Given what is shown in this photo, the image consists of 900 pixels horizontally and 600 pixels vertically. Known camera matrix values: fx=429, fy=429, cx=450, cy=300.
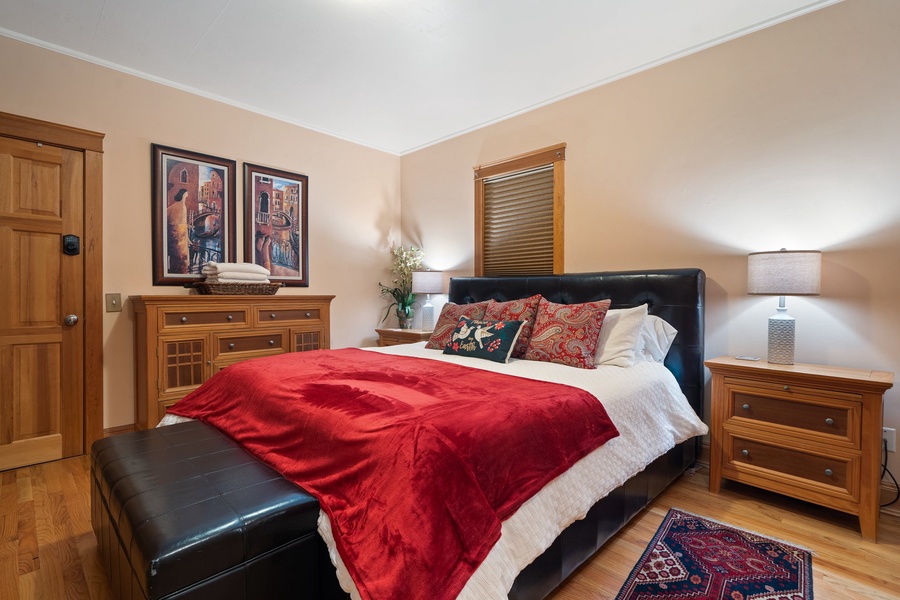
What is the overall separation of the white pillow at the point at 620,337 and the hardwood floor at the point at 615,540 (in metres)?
0.78

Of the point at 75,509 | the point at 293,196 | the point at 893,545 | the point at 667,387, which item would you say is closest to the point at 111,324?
the point at 75,509

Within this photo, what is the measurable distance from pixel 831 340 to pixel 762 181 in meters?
0.97

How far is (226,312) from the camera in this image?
3277 mm

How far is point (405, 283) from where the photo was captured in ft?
15.3

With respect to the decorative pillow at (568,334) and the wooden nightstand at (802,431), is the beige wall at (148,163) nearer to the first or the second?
the decorative pillow at (568,334)

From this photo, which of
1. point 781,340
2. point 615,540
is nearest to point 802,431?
point 781,340

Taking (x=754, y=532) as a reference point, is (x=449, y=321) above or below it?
above

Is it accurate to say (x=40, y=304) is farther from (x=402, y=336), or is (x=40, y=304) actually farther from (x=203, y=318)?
(x=402, y=336)

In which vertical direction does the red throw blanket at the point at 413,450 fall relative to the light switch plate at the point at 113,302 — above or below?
below

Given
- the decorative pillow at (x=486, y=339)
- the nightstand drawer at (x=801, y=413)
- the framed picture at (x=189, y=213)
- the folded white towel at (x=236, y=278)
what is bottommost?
the nightstand drawer at (x=801, y=413)

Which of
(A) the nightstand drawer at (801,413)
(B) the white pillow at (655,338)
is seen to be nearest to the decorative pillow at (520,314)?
(B) the white pillow at (655,338)

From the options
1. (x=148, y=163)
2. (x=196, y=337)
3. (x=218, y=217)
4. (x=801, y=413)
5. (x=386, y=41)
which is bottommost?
(x=801, y=413)

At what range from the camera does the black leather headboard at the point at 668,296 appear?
262 centimetres

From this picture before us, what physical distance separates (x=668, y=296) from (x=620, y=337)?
51 cm
